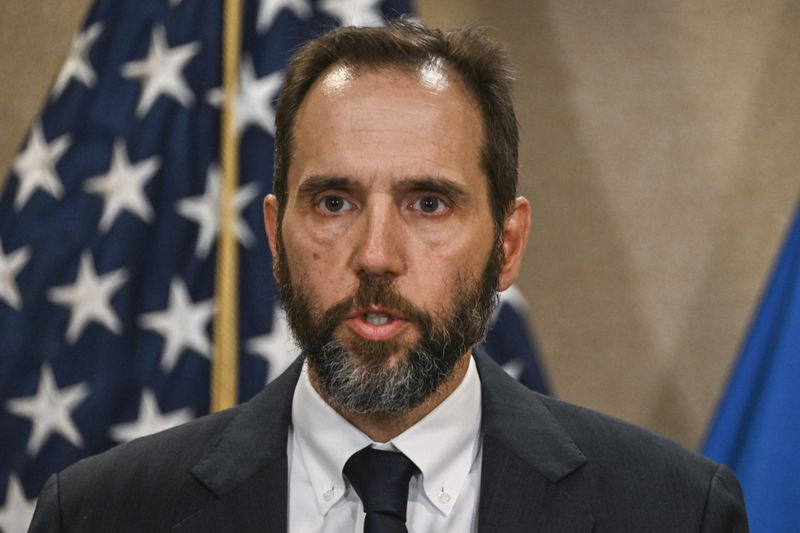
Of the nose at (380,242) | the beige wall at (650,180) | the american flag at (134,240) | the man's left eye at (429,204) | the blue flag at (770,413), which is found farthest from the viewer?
the beige wall at (650,180)

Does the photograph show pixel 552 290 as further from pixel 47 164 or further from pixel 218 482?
pixel 218 482

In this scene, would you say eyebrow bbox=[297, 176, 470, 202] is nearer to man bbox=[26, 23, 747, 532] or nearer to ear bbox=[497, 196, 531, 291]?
man bbox=[26, 23, 747, 532]

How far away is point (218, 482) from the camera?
1.94 m

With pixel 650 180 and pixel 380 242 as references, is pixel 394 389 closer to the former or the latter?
pixel 380 242

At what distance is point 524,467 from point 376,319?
1.29 feet

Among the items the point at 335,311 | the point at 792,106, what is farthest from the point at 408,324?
the point at 792,106

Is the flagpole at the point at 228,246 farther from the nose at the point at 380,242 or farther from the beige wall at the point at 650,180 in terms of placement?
the nose at the point at 380,242

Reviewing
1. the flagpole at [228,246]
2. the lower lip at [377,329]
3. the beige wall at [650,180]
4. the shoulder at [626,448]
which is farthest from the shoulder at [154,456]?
the beige wall at [650,180]

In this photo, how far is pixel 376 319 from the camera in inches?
71.6

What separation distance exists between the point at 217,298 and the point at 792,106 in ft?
6.37

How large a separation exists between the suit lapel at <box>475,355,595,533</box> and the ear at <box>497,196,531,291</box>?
214 mm

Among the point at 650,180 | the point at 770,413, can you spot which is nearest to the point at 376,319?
the point at 770,413

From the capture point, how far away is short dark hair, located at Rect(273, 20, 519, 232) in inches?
76.7

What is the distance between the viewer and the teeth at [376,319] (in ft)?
5.95
